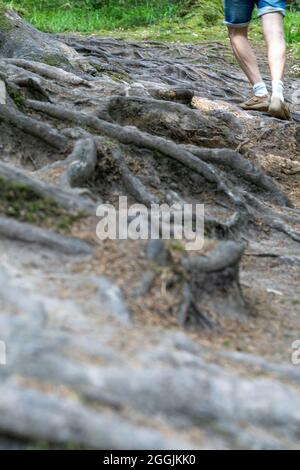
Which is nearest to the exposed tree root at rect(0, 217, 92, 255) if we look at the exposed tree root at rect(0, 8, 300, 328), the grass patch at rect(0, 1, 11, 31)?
the exposed tree root at rect(0, 8, 300, 328)

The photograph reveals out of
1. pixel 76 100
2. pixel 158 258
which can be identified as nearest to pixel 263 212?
pixel 76 100

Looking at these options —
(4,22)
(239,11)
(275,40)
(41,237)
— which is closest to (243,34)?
(239,11)

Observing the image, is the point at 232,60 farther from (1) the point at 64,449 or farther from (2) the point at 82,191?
(1) the point at 64,449

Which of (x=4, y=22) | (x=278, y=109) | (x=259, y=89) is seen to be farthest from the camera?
(x=4, y=22)

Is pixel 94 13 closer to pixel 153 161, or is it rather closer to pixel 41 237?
pixel 153 161

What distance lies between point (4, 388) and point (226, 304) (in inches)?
53.8

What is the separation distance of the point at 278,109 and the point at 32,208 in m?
3.69

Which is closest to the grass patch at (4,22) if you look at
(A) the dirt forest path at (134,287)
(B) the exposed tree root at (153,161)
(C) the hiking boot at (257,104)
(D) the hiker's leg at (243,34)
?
(B) the exposed tree root at (153,161)

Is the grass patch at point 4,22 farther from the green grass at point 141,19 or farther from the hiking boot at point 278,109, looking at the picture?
the green grass at point 141,19

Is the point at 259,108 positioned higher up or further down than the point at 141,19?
further down

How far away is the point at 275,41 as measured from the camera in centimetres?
645

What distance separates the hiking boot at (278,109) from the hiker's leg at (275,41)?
20cm

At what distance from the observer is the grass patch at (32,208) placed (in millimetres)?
3316

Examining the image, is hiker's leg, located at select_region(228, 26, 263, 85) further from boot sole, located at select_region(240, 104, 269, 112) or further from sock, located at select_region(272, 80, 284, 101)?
sock, located at select_region(272, 80, 284, 101)
